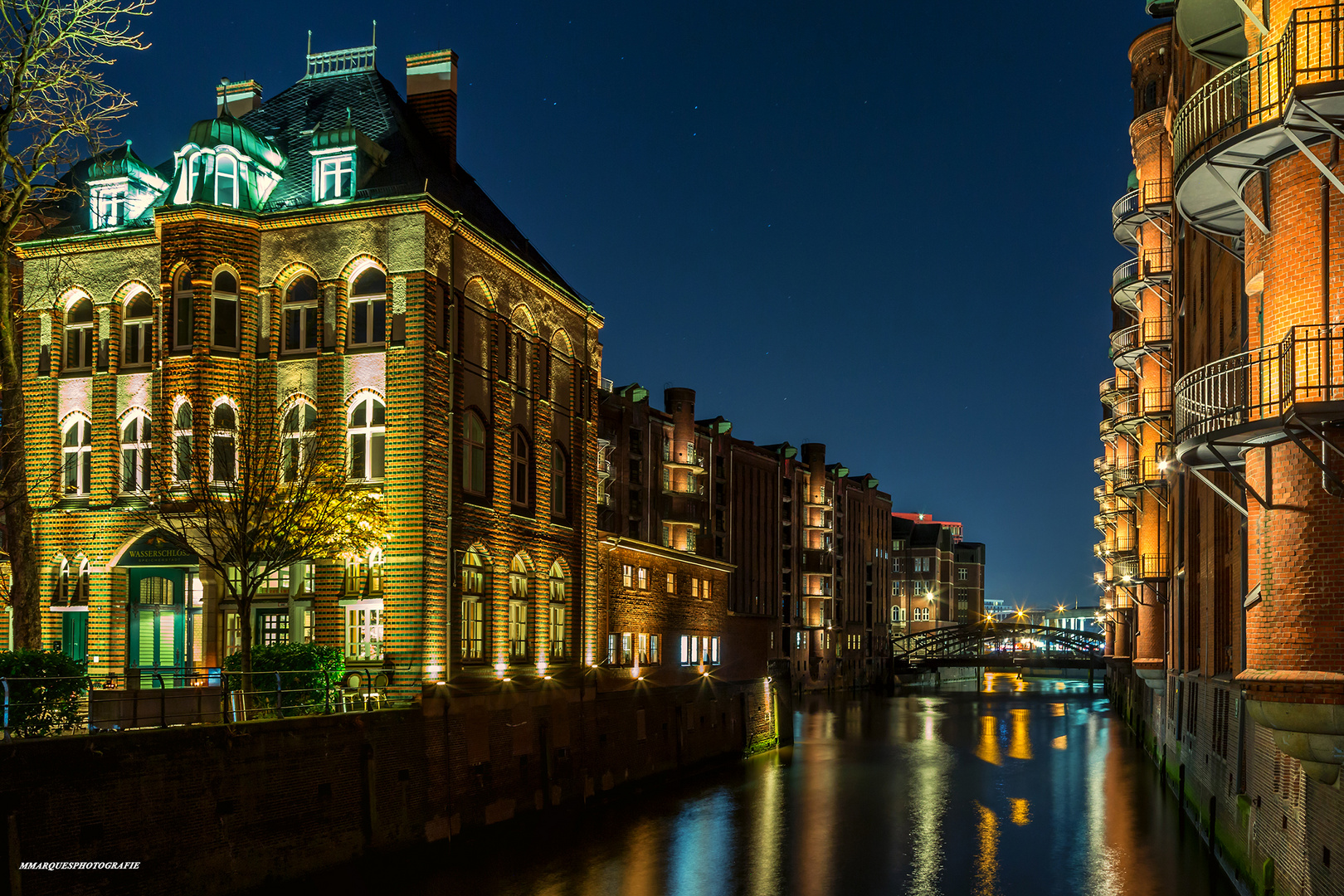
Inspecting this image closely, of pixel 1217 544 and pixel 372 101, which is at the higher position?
pixel 372 101

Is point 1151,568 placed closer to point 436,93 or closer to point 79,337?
point 436,93

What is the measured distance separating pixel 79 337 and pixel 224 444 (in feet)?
19.6

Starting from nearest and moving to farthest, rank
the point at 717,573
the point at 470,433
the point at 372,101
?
the point at 470,433
the point at 372,101
the point at 717,573

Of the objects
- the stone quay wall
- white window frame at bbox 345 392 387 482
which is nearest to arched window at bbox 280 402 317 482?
white window frame at bbox 345 392 387 482

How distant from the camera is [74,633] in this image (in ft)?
101

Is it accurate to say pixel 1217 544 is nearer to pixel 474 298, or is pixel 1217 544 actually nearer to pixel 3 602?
pixel 474 298

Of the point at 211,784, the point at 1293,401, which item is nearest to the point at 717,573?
the point at 211,784

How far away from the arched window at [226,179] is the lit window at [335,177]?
1.92 metres

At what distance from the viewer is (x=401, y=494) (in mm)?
29109

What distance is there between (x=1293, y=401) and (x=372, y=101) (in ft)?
86.2

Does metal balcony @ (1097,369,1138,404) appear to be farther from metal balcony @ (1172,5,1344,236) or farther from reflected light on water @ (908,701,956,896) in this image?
metal balcony @ (1172,5,1344,236)

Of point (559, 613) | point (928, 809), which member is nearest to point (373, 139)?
point (559, 613)

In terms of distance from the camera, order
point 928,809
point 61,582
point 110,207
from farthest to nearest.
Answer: point 928,809, point 110,207, point 61,582

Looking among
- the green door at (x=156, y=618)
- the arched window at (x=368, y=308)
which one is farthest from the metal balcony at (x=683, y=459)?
the green door at (x=156, y=618)
